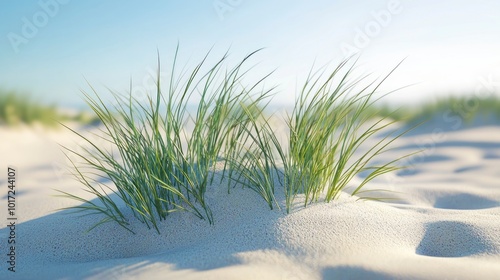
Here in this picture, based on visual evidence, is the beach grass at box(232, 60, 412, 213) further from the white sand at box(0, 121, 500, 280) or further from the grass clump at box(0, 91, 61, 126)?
the grass clump at box(0, 91, 61, 126)

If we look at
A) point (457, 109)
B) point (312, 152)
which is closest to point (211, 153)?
point (312, 152)

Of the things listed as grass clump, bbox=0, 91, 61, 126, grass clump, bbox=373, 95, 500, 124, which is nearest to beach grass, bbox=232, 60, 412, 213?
grass clump, bbox=373, 95, 500, 124

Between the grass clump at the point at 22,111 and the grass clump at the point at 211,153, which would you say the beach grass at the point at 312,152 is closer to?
the grass clump at the point at 211,153

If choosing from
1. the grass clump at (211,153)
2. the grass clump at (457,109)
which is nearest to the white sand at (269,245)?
the grass clump at (211,153)

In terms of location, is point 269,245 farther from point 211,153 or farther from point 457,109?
point 457,109

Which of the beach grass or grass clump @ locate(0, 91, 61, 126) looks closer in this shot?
the beach grass

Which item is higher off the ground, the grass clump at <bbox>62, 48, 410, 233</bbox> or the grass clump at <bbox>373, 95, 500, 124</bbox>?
the grass clump at <bbox>373, 95, 500, 124</bbox>

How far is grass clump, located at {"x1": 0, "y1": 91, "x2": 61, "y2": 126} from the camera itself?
724cm

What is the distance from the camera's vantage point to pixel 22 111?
734cm

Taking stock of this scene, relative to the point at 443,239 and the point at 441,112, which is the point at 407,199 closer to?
the point at 443,239

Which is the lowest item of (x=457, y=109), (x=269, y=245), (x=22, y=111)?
(x=269, y=245)

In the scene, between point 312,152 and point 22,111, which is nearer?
point 312,152

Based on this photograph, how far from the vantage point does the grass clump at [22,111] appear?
7242 mm

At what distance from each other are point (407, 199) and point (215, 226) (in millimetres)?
1845
